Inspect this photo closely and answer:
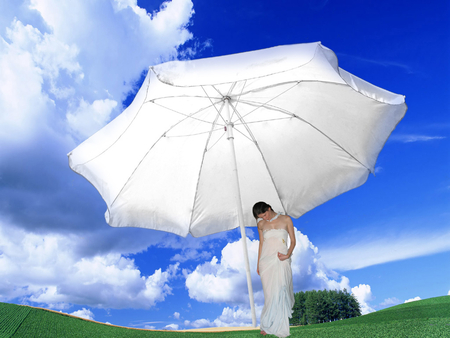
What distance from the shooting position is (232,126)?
6766 millimetres

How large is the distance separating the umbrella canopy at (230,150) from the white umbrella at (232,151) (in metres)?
0.02

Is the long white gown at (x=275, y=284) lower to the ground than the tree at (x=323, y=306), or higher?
lower

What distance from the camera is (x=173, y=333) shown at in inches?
265

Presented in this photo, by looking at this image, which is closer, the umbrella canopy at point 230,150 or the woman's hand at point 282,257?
the woman's hand at point 282,257

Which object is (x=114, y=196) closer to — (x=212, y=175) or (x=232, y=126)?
(x=212, y=175)

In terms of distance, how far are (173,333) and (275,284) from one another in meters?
2.91

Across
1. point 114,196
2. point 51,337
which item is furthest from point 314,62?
point 51,337

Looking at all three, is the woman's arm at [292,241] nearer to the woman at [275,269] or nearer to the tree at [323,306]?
the woman at [275,269]

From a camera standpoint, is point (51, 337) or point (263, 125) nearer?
point (51, 337)

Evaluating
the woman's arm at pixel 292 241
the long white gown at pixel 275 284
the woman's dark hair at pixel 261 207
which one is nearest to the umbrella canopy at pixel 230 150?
the woman's dark hair at pixel 261 207

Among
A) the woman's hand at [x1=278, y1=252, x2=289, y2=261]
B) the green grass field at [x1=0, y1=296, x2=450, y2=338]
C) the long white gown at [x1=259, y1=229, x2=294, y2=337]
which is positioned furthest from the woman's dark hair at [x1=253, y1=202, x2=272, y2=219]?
the green grass field at [x1=0, y1=296, x2=450, y2=338]

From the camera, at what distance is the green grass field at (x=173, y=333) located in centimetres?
476

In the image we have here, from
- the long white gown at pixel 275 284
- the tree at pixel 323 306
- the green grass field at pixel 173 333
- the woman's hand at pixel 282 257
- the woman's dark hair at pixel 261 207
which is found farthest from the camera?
the tree at pixel 323 306

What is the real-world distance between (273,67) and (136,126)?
3179 millimetres
